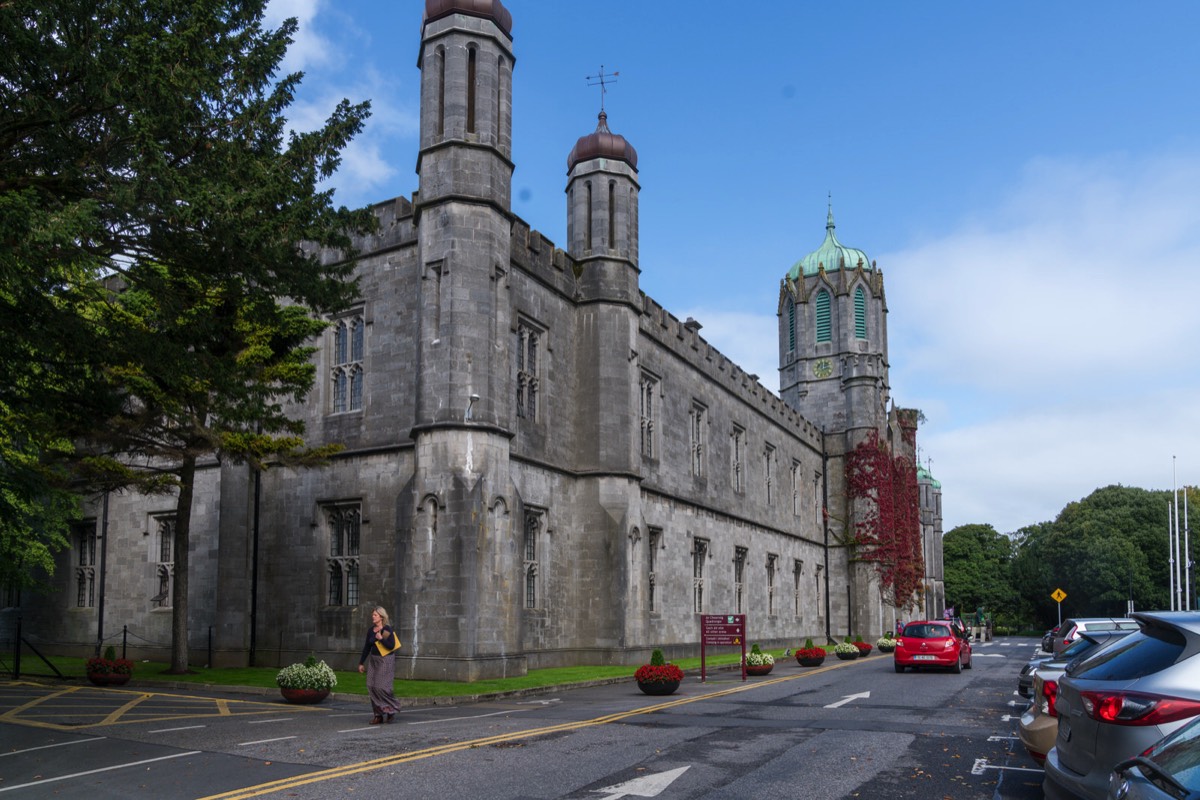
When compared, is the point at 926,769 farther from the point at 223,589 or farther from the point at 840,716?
the point at 223,589

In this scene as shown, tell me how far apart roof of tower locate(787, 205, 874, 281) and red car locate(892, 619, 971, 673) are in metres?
34.9

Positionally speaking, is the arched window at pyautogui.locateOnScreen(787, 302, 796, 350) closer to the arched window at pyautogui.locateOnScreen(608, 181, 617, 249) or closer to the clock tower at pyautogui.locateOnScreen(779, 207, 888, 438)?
the clock tower at pyautogui.locateOnScreen(779, 207, 888, 438)

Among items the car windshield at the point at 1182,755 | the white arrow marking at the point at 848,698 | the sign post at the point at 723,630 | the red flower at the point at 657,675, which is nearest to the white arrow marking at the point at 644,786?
the car windshield at the point at 1182,755

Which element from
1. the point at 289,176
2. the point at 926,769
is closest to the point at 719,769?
the point at 926,769

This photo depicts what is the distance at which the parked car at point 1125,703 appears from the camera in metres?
5.81

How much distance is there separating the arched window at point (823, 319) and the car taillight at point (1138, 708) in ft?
174

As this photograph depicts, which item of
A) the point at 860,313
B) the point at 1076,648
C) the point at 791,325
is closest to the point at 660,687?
the point at 1076,648

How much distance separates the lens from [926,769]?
34.7ft

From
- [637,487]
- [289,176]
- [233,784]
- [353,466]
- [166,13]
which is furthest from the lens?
[637,487]

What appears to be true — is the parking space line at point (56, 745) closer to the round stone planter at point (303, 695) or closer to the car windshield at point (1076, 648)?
the round stone planter at point (303, 695)

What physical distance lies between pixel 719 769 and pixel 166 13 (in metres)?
10.7

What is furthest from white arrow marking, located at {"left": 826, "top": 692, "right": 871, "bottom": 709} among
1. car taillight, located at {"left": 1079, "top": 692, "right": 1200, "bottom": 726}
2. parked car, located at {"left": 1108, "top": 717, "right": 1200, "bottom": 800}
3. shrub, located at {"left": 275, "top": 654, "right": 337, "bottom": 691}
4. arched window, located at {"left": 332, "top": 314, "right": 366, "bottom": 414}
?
arched window, located at {"left": 332, "top": 314, "right": 366, "bottom": 414}

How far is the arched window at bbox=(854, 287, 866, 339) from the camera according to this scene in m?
57.7

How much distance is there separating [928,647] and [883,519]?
88.6 feet
